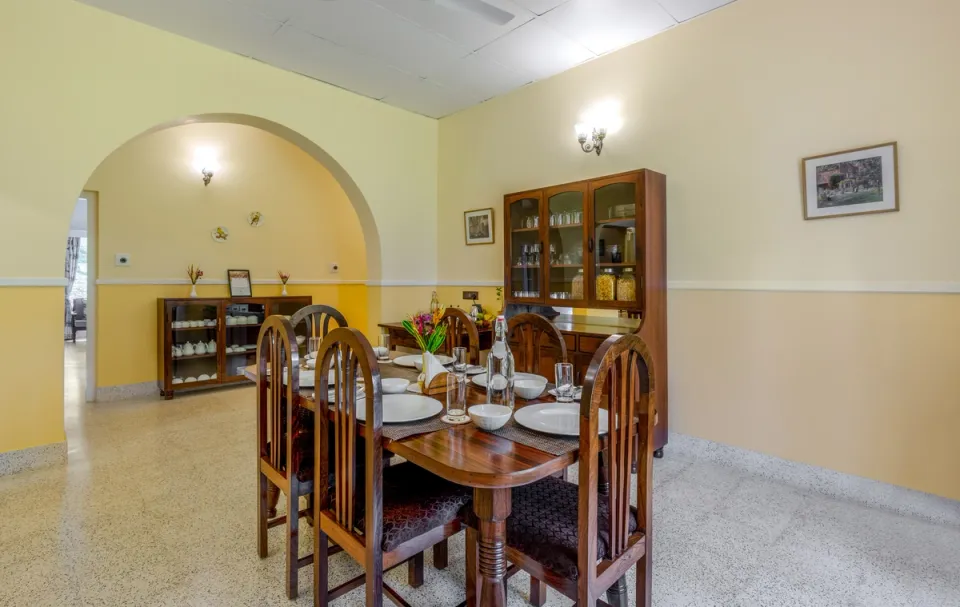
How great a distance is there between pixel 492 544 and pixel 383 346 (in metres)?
1.35

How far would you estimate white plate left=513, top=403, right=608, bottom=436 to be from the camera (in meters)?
1.35

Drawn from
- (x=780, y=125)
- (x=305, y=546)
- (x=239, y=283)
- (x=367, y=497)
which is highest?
(x=780, y=125)

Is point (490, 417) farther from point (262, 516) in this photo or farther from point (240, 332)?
point (240, 332)

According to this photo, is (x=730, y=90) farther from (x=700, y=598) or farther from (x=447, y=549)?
(x=447, y=549)

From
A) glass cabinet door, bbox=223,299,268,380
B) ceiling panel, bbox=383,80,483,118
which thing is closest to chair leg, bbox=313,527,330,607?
ceiling panel, bbox=383,80,483,118

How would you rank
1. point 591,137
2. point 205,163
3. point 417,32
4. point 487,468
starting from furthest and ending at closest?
point 205,163 < point 591,137 < point 417,32 < point 487,468

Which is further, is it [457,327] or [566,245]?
[566,245]

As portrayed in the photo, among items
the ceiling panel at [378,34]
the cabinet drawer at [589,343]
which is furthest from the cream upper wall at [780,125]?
the ceiling panel at [378,34]

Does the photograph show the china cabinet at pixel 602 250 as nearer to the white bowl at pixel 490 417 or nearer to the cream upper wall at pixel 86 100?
the white bowl at pixel 490 417

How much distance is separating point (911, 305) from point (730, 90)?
1537 mm

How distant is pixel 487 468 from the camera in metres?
1.12

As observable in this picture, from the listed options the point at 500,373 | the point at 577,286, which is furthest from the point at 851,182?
the point at 500,373

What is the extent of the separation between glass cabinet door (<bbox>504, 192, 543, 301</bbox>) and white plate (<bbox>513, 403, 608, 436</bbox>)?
1974 mm

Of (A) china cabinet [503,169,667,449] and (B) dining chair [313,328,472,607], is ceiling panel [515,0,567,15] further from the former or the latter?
(B) dining chair [313,328,472,607]
